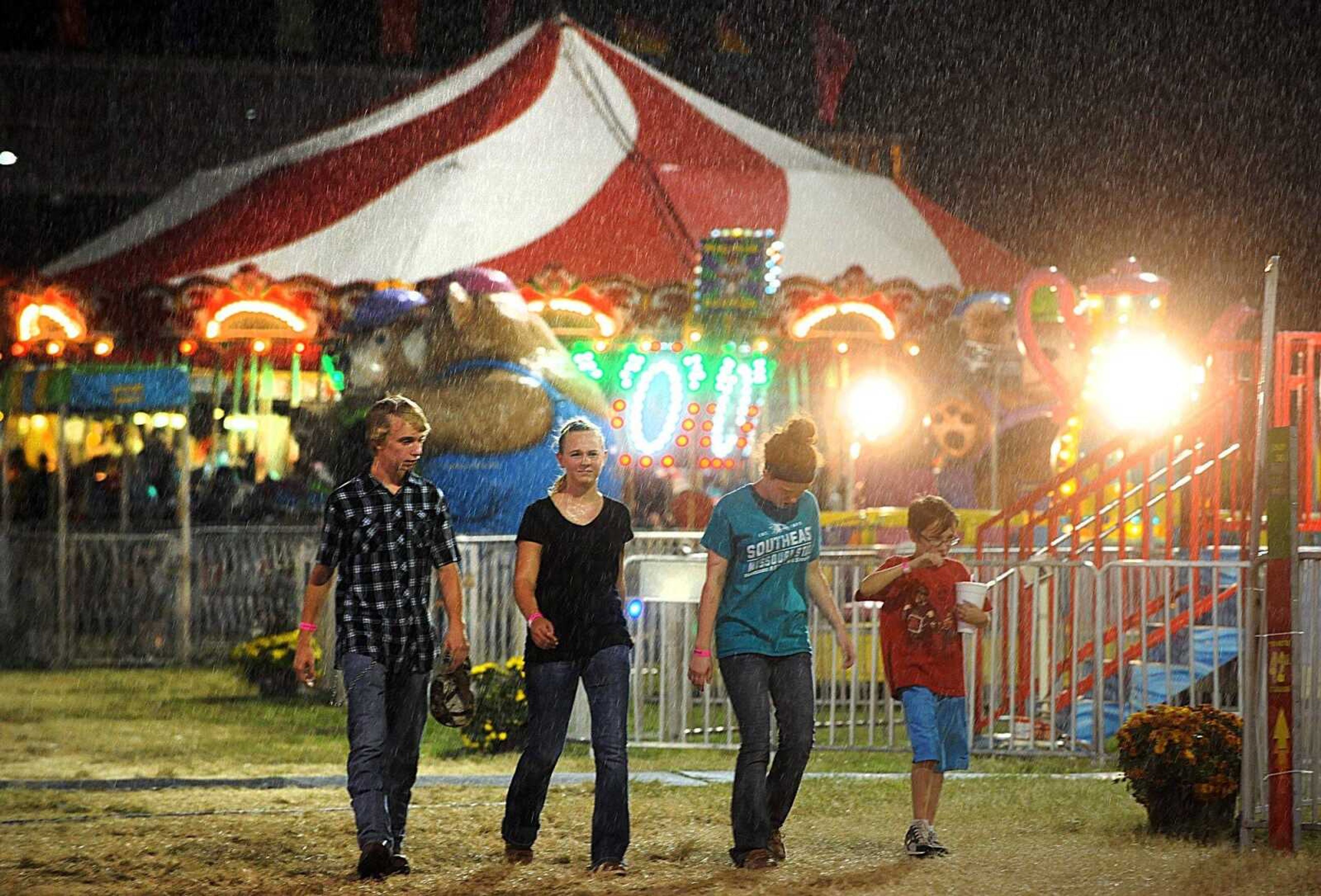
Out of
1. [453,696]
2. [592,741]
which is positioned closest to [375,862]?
[453,696]

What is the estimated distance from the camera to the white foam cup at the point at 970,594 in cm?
706

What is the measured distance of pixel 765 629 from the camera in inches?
271

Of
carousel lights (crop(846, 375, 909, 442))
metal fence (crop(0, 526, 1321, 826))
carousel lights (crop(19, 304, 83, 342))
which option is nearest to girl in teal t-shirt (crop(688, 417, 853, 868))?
metal fence (crop(0, 526, 1321, 826))

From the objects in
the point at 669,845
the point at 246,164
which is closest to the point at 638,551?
the point at 669,845

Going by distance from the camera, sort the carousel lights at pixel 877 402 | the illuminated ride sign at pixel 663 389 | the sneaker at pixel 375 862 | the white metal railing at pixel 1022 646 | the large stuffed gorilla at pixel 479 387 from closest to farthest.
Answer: the sneaker at pixel 375 862 → the white metal railing at pixel 1022 646 → the large stuffed gorilla at pixel 479 387 → the illuminated ride sign at pixel 663 389 → the carousel lights at pixel 877 402

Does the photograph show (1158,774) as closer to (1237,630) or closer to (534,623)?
(534,623)

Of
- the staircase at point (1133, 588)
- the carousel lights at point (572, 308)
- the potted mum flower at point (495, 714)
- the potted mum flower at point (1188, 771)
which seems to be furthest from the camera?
the carousel lights at point (572, 308)

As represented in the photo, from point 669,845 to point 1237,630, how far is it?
15.0 feet

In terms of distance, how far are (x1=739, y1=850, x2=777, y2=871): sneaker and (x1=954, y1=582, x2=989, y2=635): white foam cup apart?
1.12 meters

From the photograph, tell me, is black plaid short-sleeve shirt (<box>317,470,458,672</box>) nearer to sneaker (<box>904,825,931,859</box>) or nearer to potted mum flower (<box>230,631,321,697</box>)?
sneaker (<box>904,825,931,859</box>)

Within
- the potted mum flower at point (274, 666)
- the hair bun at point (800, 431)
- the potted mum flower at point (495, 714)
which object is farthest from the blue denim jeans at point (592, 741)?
the potted mum flower at point (274, 666)

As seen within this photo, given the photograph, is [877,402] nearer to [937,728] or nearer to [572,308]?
[572,308]

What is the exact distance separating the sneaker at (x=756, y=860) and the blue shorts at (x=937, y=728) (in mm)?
697

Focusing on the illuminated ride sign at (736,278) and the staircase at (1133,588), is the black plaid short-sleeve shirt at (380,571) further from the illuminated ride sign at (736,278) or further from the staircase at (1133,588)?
the illuminated ride sign at (736,278)
